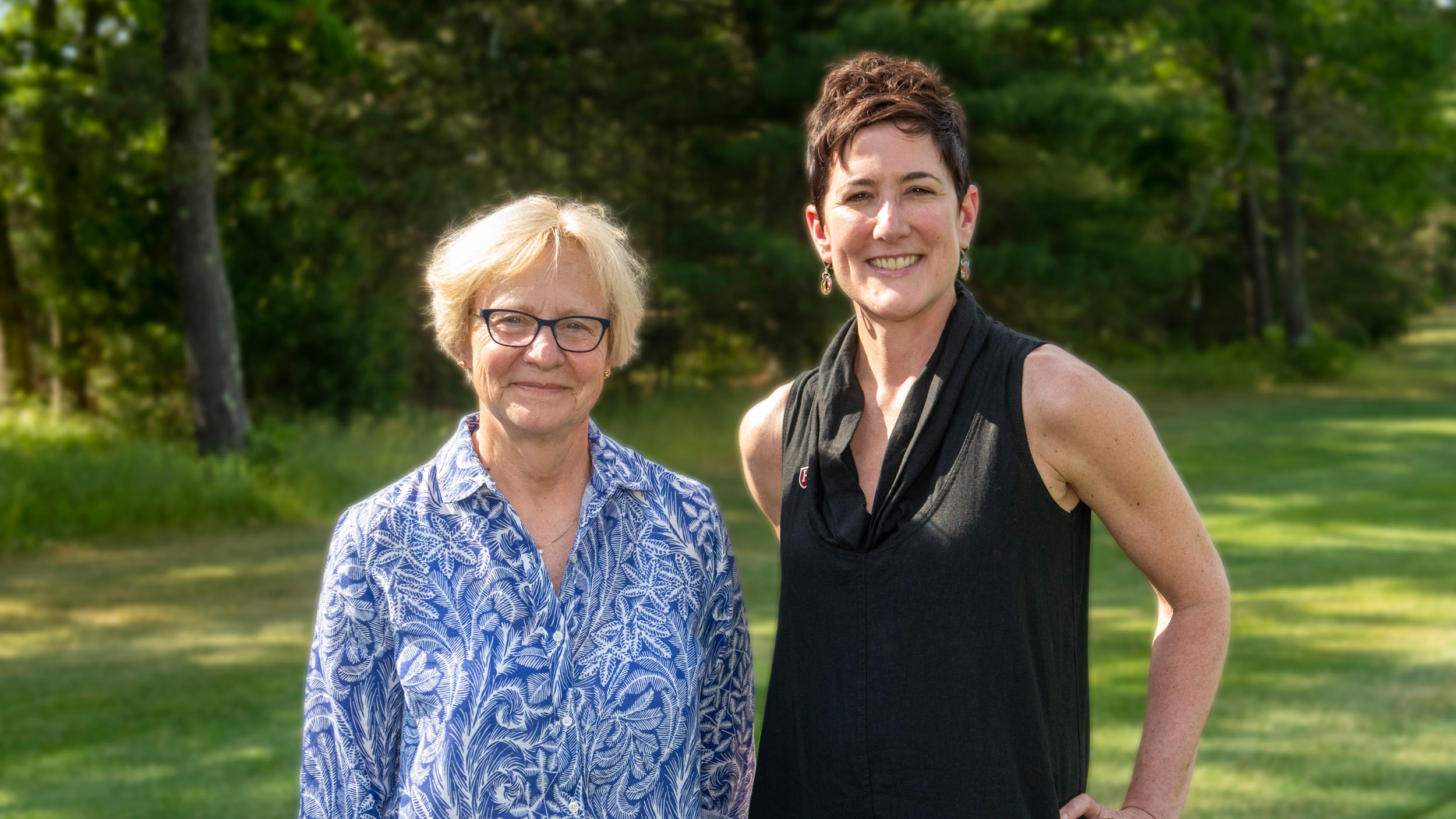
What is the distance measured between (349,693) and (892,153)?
129 centimetres

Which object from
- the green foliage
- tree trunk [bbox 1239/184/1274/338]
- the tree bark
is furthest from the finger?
tree trunk [bbox 1239/184/1274/338]

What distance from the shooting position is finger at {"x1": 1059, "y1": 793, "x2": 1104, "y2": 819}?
2201 millimetres

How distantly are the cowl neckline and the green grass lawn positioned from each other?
12.5ft

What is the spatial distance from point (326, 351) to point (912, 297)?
14.5 meters

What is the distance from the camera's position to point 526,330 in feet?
7.73

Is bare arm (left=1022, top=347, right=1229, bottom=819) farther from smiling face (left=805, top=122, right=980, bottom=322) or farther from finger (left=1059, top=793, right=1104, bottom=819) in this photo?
smiling face (left=805, top=122, right=980, bottom=322)

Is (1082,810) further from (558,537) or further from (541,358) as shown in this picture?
(541,358)

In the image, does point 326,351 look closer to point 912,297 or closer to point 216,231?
point 216,231

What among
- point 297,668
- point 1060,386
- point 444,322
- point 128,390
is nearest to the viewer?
point 1060,386

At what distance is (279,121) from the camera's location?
52.3ft

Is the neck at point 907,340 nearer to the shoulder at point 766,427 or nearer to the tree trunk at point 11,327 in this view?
the shoulder at point 766,427

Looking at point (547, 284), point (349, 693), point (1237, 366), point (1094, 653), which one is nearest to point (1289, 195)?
point (1237, 366)

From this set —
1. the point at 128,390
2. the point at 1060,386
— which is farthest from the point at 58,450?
the point at 1060,386

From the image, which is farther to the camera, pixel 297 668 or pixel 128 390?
pixel 128 390
